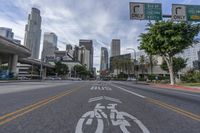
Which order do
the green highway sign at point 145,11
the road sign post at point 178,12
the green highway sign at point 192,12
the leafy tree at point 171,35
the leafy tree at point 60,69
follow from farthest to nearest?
1. the leafy tree at point 60,69
2. the leafy tree at point 171,35
3. the green highway sign at point 192,12
4. the road sign post at point 178,12
5. the green highway sign at point 145,11

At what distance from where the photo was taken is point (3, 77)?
5497 centimetres

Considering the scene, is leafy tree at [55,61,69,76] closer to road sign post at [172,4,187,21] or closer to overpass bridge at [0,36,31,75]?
overpass bridge at [0,36,31,75]

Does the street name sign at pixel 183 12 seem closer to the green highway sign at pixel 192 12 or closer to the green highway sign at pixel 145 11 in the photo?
the green highway sign at pixel 192 12

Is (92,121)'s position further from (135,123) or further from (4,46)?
(4,46)

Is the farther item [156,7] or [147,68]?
[147,68]

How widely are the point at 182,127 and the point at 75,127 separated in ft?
8.95

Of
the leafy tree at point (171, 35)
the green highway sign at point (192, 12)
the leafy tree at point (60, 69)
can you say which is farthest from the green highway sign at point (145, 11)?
the leafy tree at point (60, 69)

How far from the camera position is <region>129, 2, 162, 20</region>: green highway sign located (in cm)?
2214

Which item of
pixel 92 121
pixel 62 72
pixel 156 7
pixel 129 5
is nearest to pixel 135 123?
pixel 92 121

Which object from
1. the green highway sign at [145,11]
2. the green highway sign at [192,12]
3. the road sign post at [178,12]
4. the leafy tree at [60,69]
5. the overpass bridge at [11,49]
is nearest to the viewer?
the green highway sign at [145,11]

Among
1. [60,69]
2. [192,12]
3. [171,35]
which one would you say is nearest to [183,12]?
[192,12]

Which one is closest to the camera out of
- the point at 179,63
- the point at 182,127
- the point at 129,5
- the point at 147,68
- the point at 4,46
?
the point at 182,127

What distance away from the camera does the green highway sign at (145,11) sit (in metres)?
22.1

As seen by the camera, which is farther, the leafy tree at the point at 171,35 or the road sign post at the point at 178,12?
the leafy tree at the point at 171,35
